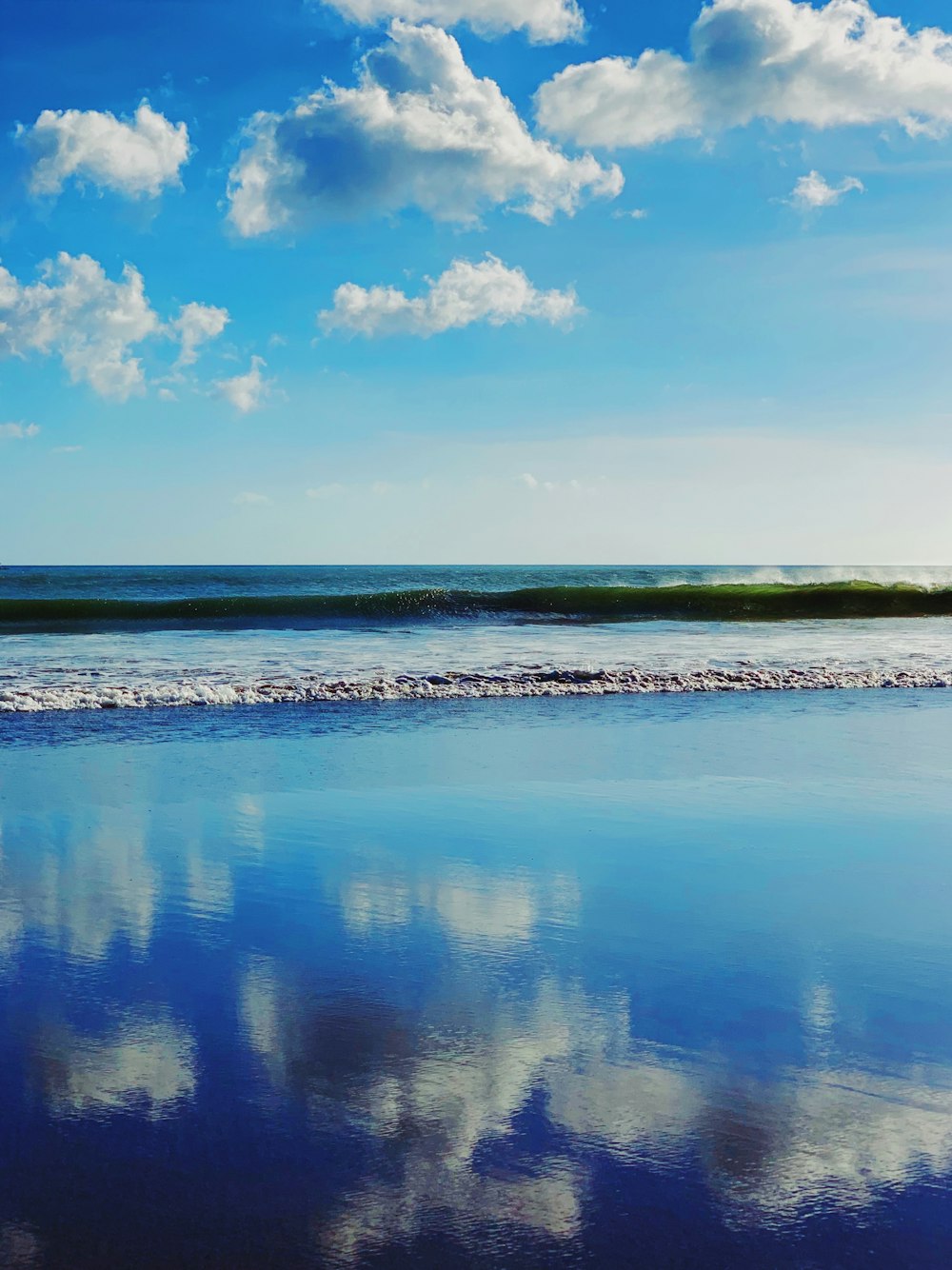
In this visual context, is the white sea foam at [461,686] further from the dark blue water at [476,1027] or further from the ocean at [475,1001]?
the dark blue water at [476,1027]

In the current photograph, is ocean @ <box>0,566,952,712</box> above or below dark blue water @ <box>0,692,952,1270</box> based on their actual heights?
above

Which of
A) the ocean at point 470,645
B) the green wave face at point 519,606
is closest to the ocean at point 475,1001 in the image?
the ocean at point 470,645

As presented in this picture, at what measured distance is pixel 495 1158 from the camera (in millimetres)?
2322

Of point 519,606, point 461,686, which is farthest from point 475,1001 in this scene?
point 519,606

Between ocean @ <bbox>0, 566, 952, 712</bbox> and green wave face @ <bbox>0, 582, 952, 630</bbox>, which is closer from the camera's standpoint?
ocean @ <bbox>0, 566, 952, 712</bbox>

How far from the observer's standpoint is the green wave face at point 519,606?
28141 mm

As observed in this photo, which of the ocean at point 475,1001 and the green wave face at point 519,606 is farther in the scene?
the green wave face at point 519,606

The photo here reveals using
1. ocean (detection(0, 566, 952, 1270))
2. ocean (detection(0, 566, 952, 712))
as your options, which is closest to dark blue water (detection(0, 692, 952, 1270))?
ocean (detection(0, 566, 952, 1270))

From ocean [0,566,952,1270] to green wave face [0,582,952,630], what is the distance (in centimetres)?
1942

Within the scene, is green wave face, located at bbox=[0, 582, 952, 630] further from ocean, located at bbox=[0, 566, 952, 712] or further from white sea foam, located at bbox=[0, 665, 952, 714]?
white sea foam, located at bbox=[0, 665, 952, 714]

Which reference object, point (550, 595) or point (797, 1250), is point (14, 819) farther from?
point (550, 595)

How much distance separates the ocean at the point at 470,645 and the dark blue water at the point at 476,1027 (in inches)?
219

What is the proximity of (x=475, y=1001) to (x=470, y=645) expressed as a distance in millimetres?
14882

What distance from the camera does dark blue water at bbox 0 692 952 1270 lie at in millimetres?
2131
